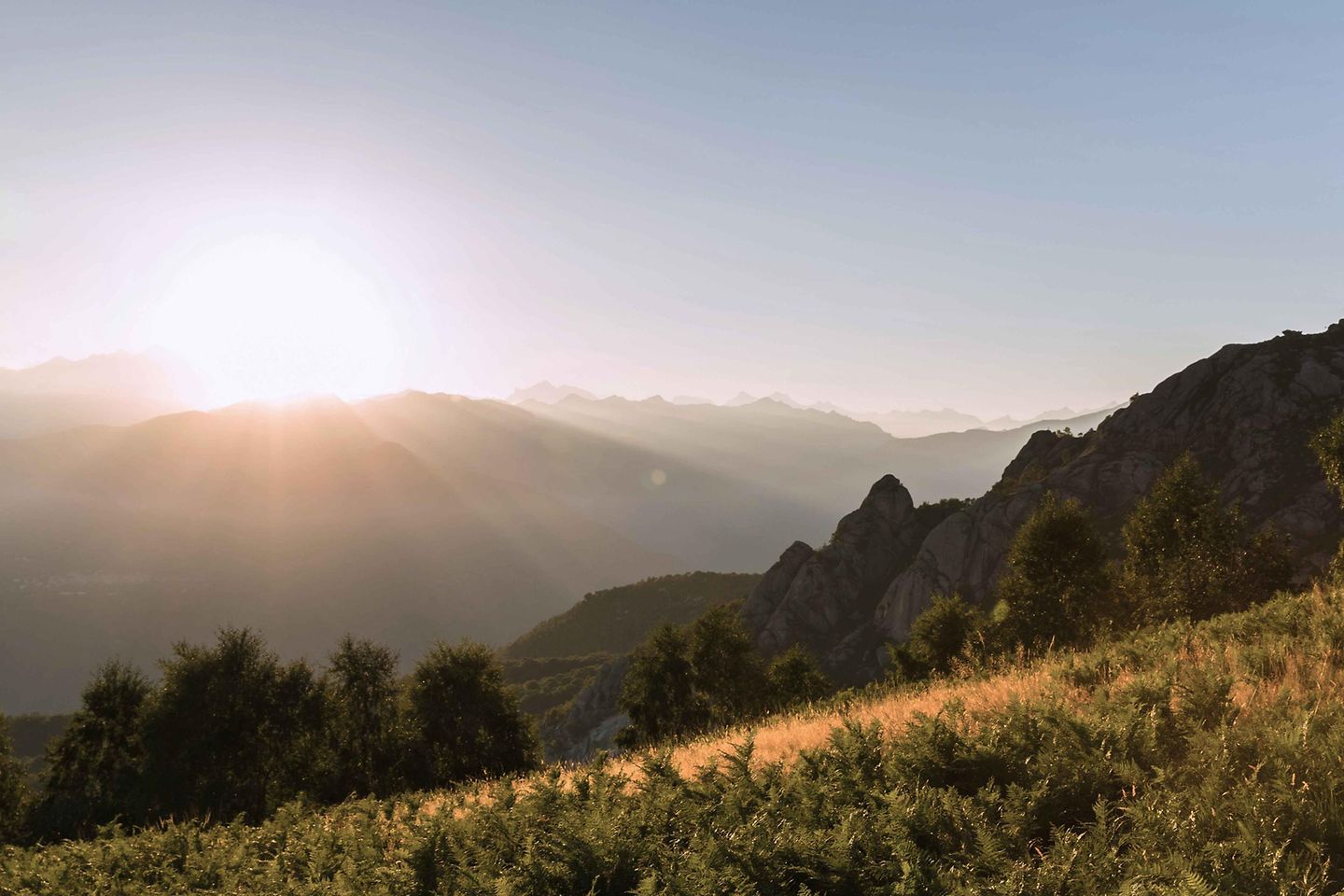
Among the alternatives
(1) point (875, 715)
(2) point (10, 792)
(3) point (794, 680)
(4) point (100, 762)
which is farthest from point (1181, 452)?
(2) point (10, 792)

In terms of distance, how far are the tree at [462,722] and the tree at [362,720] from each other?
1.74 metres

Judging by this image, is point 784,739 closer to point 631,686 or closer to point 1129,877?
point 1129,877

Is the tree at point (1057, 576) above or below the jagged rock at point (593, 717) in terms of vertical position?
above

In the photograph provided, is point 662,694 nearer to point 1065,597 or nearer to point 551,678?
point 1065,597

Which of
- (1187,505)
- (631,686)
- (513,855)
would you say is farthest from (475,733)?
(1187,505)

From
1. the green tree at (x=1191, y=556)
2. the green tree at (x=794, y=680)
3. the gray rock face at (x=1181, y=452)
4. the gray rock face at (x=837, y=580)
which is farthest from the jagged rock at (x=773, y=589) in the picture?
the green tree at (x=1191, y=556)

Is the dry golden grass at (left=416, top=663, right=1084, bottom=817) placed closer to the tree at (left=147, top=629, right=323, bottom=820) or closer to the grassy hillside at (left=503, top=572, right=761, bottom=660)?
the tree at (left=147, top=629, right=323, bottom=820)

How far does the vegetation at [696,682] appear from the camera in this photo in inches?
1944

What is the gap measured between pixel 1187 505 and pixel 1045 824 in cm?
4513

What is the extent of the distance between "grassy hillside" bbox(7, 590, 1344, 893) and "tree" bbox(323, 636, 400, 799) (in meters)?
29.0

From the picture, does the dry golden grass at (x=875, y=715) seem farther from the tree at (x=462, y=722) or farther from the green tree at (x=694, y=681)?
the green tree at (x=694, y=681)

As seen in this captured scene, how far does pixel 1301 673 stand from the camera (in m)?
9.34

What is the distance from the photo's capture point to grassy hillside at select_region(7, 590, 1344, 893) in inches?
223

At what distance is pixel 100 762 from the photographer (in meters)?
35.0
